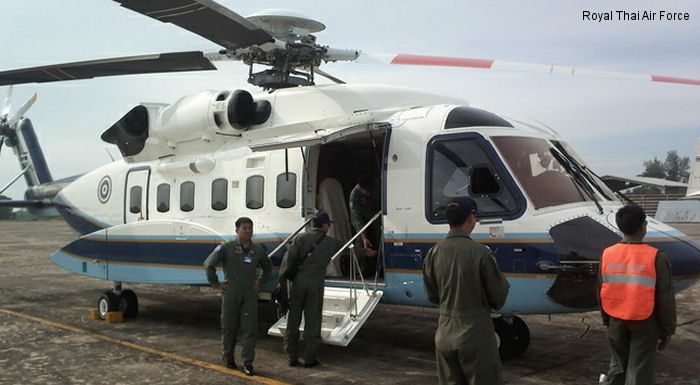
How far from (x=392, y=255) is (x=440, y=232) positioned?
0.67 metres

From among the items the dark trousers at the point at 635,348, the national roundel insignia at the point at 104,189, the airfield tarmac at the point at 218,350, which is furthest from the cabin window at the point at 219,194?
the dark trousers at the point at 635,348

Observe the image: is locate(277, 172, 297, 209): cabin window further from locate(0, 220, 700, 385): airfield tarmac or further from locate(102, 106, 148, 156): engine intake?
locate(102, 106, 148, 156): engine intake

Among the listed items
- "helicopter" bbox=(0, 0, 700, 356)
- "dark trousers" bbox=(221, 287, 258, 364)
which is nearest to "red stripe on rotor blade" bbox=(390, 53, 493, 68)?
"helicopter" bbox=(0, 0, 700, 356)

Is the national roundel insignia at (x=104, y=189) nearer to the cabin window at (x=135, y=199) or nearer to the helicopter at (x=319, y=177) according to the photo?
the helicopter at (x=319, y=177)

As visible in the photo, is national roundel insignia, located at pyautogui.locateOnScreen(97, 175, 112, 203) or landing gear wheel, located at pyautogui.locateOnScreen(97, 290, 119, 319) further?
national roundel insignia, located at pyautogui.locateOnScreen(97, 175, 112, 203)

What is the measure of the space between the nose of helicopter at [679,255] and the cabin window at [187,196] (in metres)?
6.13

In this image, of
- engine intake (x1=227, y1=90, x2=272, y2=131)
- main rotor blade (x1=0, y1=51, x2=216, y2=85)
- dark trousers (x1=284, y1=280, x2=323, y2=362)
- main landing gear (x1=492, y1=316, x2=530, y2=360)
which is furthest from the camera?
main rotor blade (x1=0, y1=51, x2=216, y2=85)

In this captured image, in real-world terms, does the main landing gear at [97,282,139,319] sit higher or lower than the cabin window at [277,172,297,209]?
lower

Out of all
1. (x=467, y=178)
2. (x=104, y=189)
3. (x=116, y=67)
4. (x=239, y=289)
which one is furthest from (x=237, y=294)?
(x=104, y=189)

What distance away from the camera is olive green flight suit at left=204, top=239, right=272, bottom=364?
6812 mm

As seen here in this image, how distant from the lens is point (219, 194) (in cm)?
902

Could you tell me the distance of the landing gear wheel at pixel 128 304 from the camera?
1023 centimetres

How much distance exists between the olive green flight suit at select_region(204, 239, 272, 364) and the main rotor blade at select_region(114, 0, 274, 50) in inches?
100

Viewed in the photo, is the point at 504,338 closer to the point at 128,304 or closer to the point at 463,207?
the point at 463,207
